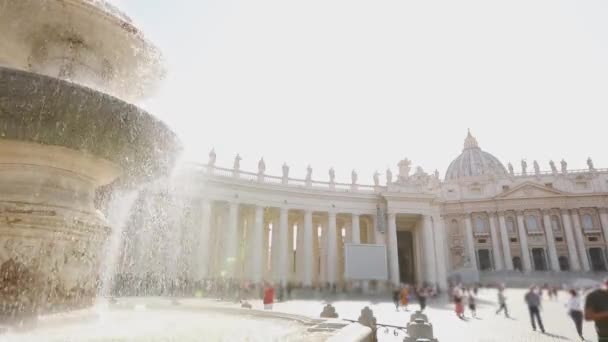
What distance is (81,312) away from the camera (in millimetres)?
5344

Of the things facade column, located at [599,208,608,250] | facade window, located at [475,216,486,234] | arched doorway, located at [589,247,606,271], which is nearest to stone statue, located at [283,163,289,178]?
facade window, located at [475,216,486,234]

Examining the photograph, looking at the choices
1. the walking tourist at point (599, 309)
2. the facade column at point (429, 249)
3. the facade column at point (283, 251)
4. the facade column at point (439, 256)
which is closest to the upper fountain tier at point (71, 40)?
the walking tourist at point (599, 309)

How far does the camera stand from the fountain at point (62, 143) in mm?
4727

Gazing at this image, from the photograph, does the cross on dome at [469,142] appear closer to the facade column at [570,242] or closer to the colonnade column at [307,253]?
the facade column at [570,242]

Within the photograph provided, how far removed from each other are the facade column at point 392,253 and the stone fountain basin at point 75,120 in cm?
3745

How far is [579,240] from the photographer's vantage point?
66125mm

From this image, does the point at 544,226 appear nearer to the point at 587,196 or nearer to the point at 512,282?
the point at 587,196

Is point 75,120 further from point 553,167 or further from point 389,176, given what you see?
point 553,167

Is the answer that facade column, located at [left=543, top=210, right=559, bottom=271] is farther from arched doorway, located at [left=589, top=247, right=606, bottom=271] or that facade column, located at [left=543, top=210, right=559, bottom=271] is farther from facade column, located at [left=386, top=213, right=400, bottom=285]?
facade column, located at [left=386, top=213, right=400, bottom=285]

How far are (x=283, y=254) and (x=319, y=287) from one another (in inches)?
220

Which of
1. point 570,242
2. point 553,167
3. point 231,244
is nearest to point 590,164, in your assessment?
point 553,167

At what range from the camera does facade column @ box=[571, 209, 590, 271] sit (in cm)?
6438

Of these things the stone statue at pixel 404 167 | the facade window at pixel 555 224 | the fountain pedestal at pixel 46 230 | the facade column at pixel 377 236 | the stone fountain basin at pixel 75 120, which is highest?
the stone statue at pixel 404 167

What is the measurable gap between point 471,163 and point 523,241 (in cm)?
4544
